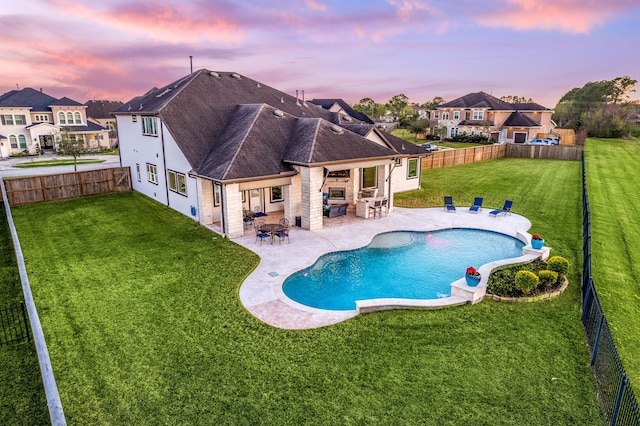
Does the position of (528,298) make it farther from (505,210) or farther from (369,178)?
(369,178)

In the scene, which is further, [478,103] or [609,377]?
[478,103]

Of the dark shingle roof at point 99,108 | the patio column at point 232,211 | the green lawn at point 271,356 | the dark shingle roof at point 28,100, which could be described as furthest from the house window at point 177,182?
the dark shingle roof at point 99,108

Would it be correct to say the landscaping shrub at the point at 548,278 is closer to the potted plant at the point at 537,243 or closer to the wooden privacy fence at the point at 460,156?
the potted plant at the point at 537,243

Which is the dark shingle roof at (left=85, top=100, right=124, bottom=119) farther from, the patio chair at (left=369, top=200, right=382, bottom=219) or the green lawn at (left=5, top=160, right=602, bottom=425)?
the patio chair at (left=369, top=200, right=382, bottom=219)

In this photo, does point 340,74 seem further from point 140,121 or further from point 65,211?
point 65,211

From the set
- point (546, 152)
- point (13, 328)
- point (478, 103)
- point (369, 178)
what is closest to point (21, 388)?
point (13, 328)
